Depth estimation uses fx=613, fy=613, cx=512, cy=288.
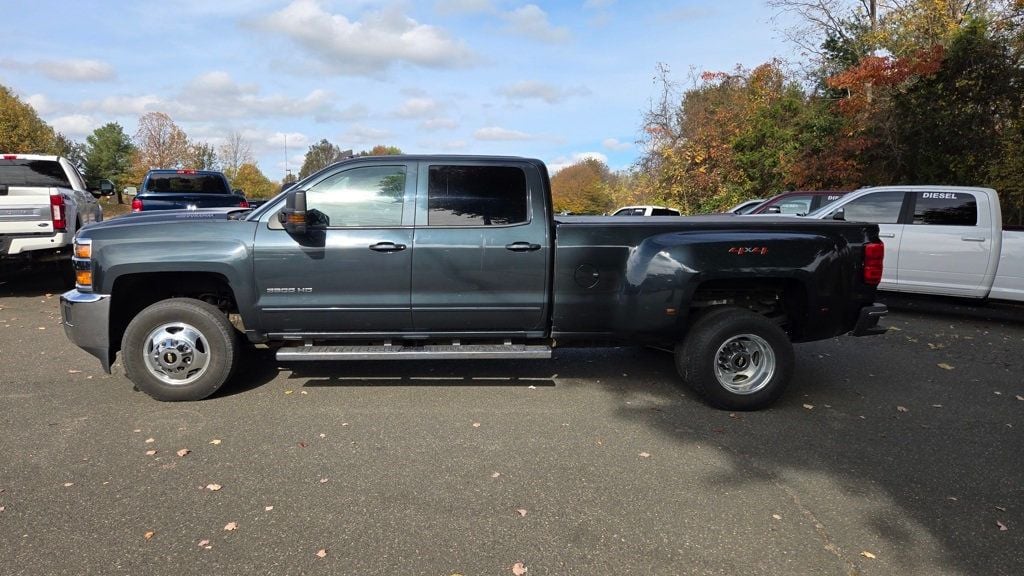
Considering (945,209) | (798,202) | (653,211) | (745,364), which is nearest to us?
(745,364)

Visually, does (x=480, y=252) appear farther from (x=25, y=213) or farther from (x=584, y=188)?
(x=584, y=188)

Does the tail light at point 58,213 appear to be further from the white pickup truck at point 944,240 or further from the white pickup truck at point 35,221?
the white pickup truck at point 944,240

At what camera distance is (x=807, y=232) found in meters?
4.76

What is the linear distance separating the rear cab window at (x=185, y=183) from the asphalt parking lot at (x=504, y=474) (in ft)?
27.1

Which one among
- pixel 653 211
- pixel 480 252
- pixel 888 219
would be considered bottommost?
pixel 480 252

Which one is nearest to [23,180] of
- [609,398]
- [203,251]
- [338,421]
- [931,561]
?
[203,251]

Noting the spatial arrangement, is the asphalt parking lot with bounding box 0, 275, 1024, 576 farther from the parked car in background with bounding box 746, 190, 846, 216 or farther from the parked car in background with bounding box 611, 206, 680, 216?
the parked car in background with bounding box 611, 206, 680, 216

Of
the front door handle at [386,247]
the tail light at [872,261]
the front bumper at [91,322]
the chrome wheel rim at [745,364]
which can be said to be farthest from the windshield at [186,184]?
the tail light at [872,261]

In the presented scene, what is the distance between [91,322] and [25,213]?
16.3ft

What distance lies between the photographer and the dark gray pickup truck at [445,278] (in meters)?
4.56

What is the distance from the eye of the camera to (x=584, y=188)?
180 ft

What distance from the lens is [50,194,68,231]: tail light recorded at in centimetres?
819

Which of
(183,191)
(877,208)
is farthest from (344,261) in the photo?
(183,191)

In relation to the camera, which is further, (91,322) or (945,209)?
(945,209)
